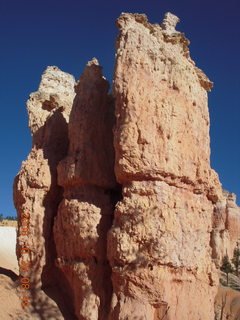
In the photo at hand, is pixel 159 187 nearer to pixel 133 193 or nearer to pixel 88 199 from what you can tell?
pixel 133 193

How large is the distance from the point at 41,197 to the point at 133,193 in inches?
134

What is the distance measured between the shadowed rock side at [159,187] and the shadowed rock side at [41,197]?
2665mm

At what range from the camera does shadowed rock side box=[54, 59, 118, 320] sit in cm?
823

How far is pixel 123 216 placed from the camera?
7.61 metres

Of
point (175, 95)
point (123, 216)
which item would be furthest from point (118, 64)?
point (123, 216)

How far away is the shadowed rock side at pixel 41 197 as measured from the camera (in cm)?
941

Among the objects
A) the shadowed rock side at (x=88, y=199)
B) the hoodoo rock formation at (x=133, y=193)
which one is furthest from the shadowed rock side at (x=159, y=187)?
the shadowed rock side at (x=88, y=199)

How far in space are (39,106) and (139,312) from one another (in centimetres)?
772

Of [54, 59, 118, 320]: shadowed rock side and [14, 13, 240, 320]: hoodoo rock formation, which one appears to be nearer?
[14, 13, 240, 320]: hoodoo rock formation

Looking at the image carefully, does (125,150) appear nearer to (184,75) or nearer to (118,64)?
(118,64)

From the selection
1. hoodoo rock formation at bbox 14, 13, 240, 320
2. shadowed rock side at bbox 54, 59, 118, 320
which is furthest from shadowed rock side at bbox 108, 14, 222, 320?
shadowed rock side at bbox 54, 59, 118, 320

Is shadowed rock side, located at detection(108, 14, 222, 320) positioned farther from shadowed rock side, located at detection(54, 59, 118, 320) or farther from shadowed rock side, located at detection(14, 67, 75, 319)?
shadowed rock side, located at detection(14, 67, 75, 319)

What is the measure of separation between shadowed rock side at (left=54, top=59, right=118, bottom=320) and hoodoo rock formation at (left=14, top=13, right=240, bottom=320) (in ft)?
0.08

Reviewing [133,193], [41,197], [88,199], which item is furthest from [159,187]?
[41,197]
